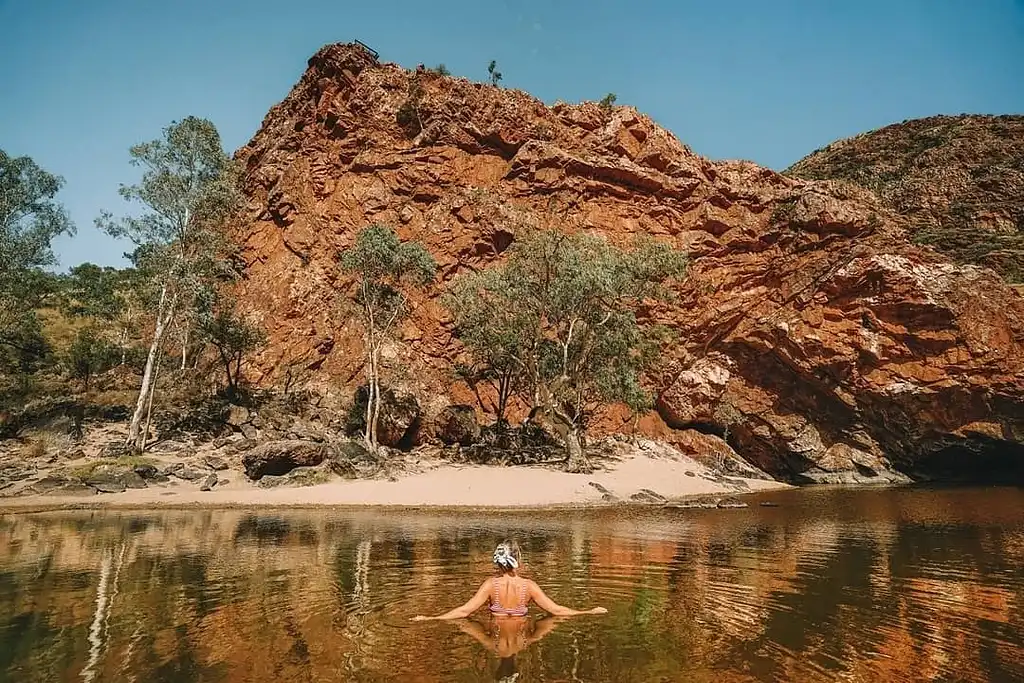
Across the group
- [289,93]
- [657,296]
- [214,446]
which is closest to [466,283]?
[657,296]

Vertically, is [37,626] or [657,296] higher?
[657,296]

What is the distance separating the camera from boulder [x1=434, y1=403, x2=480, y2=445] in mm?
39219

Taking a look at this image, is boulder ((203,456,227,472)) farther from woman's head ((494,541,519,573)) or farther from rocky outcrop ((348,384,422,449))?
woman's head ((494,541,519,573))

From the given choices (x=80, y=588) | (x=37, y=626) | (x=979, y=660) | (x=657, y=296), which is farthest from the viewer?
(x=657, y=296)

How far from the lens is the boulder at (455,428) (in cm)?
3922

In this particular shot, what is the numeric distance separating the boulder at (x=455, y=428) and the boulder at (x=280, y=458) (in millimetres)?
11839

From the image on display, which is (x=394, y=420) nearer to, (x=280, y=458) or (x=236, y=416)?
(x=236, y=416)

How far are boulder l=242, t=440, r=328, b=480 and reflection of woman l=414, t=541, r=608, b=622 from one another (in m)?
20.4

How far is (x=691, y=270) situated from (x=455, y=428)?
26125mm

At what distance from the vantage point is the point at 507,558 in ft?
28.3

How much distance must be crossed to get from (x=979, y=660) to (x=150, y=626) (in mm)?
10375

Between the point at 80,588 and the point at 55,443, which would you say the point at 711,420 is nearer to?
the point at 55,443

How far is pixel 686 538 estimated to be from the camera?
1745 cm

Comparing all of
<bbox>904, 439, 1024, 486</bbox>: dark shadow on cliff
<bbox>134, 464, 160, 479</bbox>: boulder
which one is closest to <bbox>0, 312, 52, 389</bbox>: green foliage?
<bbox>134, 464, 160, 479</bbox>: boulder
